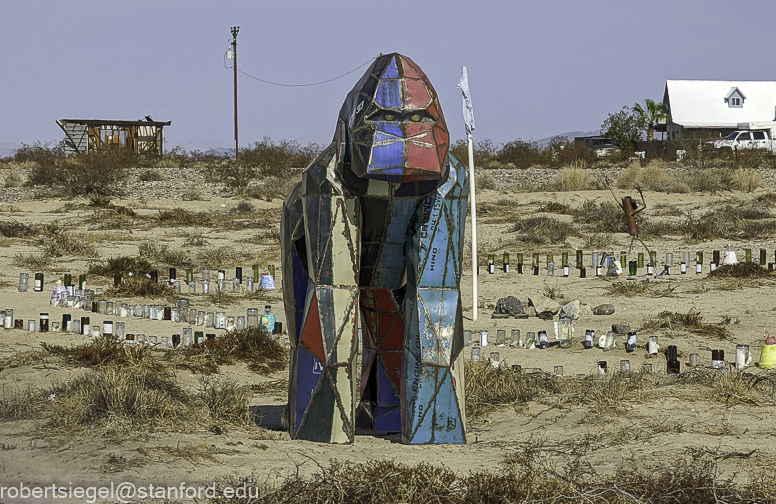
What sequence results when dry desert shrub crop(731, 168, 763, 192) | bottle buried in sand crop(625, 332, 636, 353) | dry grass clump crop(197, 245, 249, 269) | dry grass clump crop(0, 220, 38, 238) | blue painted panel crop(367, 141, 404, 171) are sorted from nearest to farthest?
blue painted panel crop(367, 141, 404, 171)
bottle buried in sand crop(625, 332, 636, 353)
dry grass clump crop(197, 245, 249, 269)
dry grass clump crop(0, 220, 38, 238)
dry desert shrub crop(731, 168, 763, 192)

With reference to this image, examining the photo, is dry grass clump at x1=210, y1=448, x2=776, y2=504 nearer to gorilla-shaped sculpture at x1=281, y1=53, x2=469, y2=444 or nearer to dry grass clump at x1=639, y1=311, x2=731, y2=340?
gorilla-shaped sculpture at x1=281, y1=53, x2=469, y2=444

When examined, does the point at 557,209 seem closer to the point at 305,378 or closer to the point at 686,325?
the point at 686,325

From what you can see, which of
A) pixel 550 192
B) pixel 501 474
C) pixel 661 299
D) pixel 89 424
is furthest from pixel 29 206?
pixel 501 474

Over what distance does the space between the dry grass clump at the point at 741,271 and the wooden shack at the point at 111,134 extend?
106 feet

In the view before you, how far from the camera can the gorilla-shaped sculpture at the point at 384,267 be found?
18.6 ft

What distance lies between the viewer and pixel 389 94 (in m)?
5.55

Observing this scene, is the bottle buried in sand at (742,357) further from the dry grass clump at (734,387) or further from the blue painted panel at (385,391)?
the blue painted panel at (385,391)

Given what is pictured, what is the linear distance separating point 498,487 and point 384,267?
6.40 feet

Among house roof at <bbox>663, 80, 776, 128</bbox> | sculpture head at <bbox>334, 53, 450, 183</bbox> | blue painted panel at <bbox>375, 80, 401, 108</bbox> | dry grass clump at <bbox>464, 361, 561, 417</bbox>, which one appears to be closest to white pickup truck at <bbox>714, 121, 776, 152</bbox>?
house roof at <bbox>663, 80, 776, 128</bbox>

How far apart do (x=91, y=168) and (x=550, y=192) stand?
564 inches

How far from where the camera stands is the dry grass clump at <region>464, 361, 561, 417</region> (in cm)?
738

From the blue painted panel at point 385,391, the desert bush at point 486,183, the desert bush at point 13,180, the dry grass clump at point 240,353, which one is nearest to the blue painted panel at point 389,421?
the blue painted panel at point 385,391

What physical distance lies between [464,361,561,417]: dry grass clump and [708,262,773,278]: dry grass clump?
750cm

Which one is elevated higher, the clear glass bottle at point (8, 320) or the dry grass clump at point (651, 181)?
the dry grass clump at point (651, 181)
